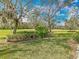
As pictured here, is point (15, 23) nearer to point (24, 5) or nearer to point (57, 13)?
point (24, 5)

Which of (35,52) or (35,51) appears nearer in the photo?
(35,52)

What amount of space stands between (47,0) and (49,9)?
3668 mm

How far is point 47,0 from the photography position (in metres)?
33.4

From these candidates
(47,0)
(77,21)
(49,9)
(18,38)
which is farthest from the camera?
(77,21)

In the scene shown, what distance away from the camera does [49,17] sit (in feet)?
125

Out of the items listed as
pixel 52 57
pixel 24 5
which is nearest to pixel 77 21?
pixel 24 5

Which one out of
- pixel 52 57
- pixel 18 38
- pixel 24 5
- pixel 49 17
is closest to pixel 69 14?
pixel 49 17

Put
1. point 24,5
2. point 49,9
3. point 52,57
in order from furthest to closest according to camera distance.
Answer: point 49,9, point 24,5, point 52,57

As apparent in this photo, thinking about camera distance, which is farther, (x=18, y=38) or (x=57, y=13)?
(x=57, y=13)

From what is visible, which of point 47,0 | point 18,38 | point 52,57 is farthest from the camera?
point 47,0

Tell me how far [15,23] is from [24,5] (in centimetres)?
198

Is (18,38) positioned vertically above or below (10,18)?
below

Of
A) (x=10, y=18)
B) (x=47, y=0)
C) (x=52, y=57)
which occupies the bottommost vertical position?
(x=52, y=57)

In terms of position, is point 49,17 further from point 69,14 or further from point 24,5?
point 24,5
